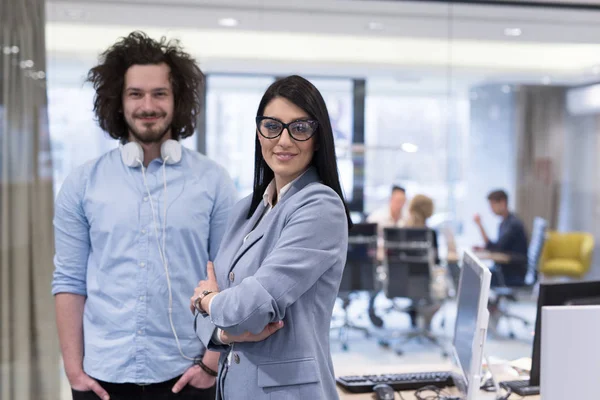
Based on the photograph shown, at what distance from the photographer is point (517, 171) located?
5688 millimetres

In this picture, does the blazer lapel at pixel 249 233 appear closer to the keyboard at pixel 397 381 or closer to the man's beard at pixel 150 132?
the man's beard at pixel 150 132

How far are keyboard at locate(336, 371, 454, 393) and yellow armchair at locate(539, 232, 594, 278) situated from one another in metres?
3.63

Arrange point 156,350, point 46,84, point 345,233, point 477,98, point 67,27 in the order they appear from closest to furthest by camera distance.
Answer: point 345,233
point 156,350
point 46,84
point 67,27
point 477,98

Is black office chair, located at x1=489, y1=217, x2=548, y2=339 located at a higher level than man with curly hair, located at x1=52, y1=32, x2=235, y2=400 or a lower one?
lower

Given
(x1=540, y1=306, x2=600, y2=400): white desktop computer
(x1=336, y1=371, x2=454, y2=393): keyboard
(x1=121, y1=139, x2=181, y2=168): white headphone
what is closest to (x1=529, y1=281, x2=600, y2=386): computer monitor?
(x1=336, y1=371, x2=454, y2=393): keyboard

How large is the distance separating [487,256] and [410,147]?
1.12m

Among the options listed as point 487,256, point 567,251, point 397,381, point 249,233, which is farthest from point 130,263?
point 567,251

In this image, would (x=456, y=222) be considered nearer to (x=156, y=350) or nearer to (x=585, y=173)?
(x=585, y=173)

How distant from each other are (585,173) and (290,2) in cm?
285

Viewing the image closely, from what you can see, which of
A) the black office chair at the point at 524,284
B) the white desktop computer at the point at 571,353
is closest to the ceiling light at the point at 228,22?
the black office chair at the point at 524,284

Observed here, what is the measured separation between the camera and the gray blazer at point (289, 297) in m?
1.58

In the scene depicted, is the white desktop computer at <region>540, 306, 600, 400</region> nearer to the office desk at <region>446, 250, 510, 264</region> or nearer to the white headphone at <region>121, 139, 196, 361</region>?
the white headphone at <region>121, 139, 196, 361</region>

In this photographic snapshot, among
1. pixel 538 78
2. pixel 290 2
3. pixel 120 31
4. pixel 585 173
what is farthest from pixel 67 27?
pixel 585 173

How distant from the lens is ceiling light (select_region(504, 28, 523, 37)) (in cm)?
556
